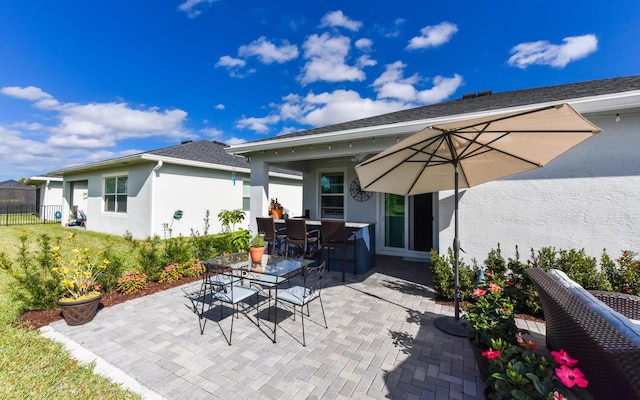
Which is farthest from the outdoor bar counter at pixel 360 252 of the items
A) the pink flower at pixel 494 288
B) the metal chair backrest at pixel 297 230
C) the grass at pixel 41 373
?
the grass at pixel 41 373

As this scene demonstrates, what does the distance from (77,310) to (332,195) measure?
6.81 meters

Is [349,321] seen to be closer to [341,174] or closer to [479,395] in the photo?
[479,395]

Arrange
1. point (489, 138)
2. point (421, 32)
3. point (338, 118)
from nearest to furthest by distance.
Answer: point (489, 138) < point (421, 32) < point (338, 118)

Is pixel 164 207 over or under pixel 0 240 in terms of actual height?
over

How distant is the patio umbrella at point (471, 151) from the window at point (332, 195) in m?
4.41

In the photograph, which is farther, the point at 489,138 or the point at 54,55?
the point at 54,55

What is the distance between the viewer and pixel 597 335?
5.16ft

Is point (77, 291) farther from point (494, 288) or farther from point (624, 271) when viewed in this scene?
point (624, 271)

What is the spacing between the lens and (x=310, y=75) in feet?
45.4

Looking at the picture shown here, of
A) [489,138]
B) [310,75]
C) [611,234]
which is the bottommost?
[611,234]

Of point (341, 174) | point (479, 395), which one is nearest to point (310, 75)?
point (341, 174)

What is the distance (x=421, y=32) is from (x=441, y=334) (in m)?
9.33

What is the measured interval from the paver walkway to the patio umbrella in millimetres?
657

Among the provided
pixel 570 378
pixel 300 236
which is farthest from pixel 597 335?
pixel 300 236
